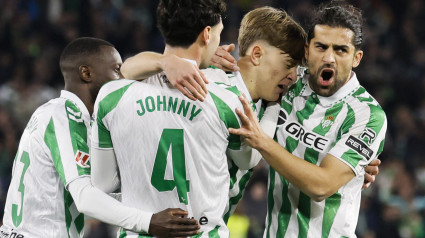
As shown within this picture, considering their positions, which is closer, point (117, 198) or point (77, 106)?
point (117, 198)

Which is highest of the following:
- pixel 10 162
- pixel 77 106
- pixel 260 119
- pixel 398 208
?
pixel 77 106

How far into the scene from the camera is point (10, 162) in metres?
9.59

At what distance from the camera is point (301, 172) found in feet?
11.8

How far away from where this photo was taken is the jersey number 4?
3283mm

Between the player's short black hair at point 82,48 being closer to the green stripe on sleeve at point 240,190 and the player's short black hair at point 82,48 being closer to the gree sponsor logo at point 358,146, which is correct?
the green stripe on sleeve at point 240,190

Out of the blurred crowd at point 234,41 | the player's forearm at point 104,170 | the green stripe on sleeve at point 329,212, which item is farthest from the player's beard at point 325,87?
the blurred crowd at point 234,41

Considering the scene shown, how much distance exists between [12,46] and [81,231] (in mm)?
7729

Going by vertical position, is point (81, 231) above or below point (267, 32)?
below

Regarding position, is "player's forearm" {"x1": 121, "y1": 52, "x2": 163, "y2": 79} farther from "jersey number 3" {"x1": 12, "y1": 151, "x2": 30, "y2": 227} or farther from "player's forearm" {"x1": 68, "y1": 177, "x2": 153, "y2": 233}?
"jersey number 3" {"x1": 12, "y1": 151, "x2": 30, "y2": 227}

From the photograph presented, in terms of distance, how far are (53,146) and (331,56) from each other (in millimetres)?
1626

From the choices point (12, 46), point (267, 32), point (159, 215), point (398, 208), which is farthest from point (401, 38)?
point (159, 215)

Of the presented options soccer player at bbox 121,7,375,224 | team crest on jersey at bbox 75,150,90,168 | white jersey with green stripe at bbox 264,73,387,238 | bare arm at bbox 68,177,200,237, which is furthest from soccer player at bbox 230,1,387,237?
team crest on jersey at bbox 75,150,90,168

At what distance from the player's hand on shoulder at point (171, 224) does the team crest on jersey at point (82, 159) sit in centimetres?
60

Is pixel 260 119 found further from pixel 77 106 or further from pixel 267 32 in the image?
pixel 77 106
